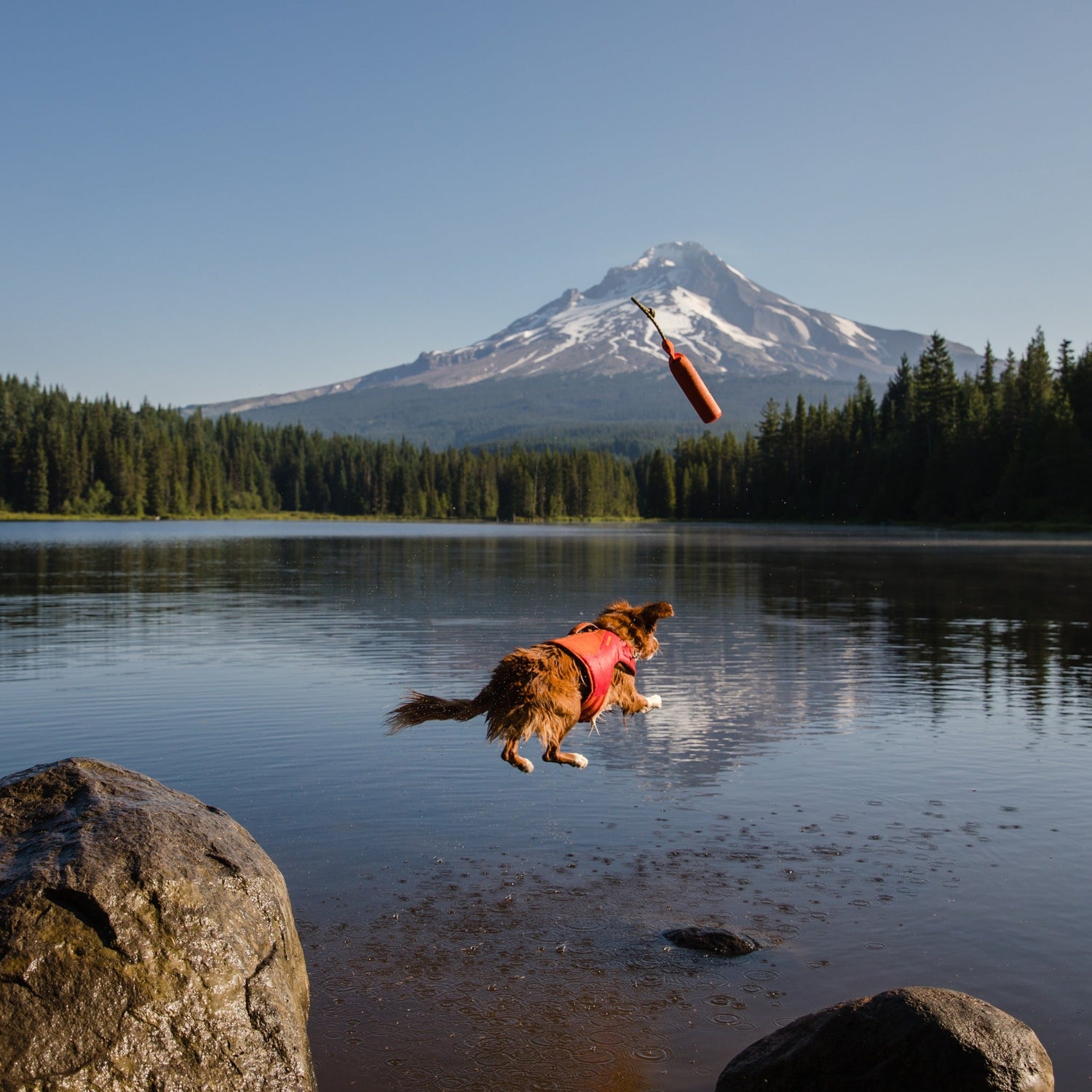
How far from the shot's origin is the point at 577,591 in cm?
3881

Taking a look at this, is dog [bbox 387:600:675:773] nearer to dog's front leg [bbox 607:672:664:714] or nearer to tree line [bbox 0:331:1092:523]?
dog's front leg [bbox 607:672:664:714]

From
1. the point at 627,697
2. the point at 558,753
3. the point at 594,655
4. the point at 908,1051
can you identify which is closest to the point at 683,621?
the point at 627,697

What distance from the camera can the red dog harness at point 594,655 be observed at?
9805 millimetres

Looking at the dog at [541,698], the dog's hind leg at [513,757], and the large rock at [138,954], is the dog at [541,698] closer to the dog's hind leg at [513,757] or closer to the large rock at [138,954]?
the dog's hind leg at [513,757]

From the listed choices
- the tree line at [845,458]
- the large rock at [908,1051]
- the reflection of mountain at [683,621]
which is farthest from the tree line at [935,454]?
the large rock at [908,1051]

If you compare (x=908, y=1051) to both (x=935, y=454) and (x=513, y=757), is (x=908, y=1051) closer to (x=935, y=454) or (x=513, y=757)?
(x=513, y=757)

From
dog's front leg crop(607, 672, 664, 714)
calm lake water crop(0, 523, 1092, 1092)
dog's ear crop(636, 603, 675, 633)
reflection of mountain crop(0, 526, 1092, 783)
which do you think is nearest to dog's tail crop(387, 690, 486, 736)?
calm lake water crop(0, 523, 1092, 1092)

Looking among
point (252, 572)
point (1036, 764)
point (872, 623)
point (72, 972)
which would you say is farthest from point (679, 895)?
point (252, 572)

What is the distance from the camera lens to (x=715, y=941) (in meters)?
8.27

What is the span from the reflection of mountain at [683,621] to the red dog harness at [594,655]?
11.9 feet

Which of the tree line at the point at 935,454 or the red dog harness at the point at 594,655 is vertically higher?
the tree line at the point at 935,454

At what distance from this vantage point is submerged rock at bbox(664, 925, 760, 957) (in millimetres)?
8188

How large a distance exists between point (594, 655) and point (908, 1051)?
477 centimetres

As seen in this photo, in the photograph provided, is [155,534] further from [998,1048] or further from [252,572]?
[998,1048]
